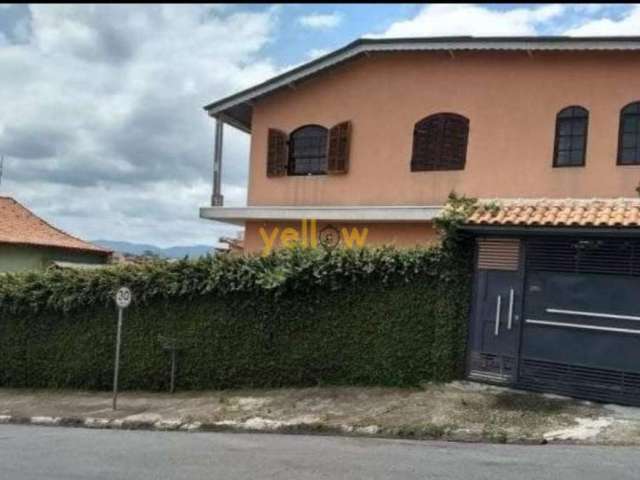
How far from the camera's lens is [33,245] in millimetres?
30031

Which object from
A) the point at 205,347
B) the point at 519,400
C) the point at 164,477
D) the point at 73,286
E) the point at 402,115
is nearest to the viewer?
the point at 164,477

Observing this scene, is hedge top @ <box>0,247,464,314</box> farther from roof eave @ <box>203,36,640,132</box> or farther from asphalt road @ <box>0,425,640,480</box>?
roof eave @ <box>203,36,640,132</box>

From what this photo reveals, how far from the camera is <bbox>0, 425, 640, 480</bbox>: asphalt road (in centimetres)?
751

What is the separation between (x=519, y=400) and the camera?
433 inches

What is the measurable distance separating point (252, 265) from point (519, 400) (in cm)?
545

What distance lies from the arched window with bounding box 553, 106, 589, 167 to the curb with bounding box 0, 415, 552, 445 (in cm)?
886

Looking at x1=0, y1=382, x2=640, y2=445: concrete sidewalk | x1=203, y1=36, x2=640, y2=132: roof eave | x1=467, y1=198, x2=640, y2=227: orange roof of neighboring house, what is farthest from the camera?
x1=203, y1=36, x2=640, y2=132: roof eave

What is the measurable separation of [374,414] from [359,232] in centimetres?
812

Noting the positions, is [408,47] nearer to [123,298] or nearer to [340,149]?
[340,149]

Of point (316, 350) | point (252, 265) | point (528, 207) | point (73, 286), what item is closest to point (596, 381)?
point (528, 207)

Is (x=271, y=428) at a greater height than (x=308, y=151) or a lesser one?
lesser

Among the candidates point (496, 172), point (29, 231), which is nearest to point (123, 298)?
point (496, 172)

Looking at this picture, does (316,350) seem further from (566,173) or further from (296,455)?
(566,173)

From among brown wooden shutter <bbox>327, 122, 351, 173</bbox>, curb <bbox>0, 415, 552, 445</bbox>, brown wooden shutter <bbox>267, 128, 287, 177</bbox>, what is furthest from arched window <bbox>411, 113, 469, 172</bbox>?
curb <bbox>0, 415, 552, 445</bbox>
